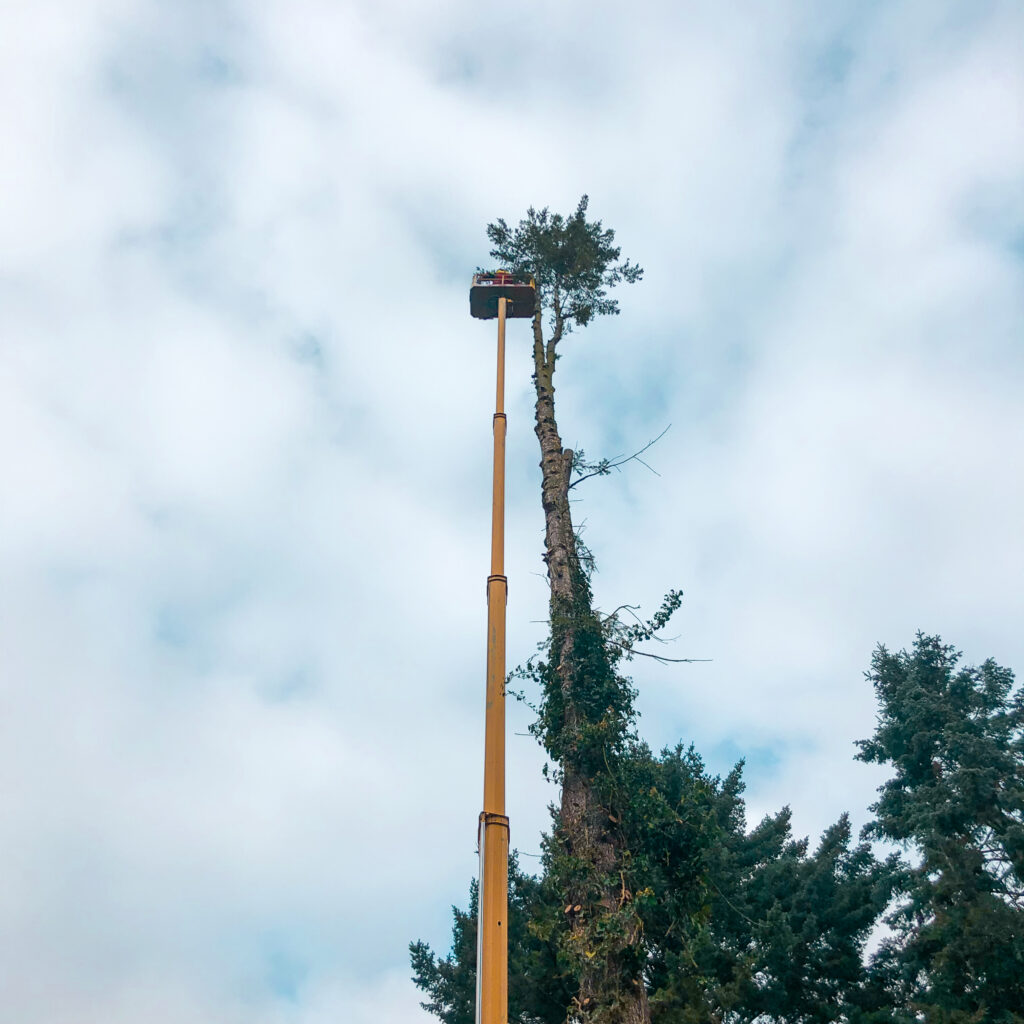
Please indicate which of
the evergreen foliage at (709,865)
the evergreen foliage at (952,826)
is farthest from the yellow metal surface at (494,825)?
the evergreen foliage at (952,826)

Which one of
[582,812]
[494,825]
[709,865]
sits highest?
[709,865]

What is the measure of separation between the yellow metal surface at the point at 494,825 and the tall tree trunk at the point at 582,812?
162cm

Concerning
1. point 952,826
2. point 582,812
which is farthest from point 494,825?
point 952,826

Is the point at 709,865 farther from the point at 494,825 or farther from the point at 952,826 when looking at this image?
the point at 494,825

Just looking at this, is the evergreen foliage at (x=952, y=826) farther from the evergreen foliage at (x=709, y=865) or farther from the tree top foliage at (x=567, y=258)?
the tree top foliage at (x=567, y=258)

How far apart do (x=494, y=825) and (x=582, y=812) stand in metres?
2.25

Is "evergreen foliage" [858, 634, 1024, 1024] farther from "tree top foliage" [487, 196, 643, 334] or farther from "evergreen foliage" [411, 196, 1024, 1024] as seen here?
"tree top foliage" [487, 196, 643, 334]

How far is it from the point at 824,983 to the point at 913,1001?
2819 millimetres

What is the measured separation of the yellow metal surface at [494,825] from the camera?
6125 mm

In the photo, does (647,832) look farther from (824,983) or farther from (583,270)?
(824,983)

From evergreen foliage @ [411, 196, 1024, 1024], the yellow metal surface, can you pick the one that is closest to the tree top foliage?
evergreen foliage @ [411, 196, 1024, 1024]

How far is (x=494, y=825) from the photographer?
22.4ft

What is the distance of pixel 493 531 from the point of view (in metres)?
9.09

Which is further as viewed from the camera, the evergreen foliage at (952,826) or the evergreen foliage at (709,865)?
the evergreen foliage at (952,826)
